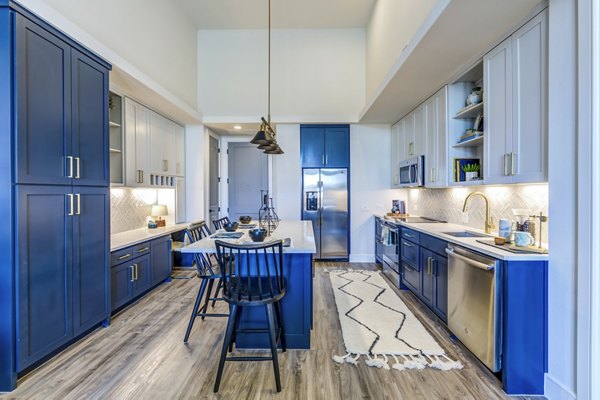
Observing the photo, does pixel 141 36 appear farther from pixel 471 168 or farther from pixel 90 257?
pixel 471 168

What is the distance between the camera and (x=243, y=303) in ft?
6.43

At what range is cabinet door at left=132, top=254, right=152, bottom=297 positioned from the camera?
3.37m

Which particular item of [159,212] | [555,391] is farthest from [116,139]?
[555,391]

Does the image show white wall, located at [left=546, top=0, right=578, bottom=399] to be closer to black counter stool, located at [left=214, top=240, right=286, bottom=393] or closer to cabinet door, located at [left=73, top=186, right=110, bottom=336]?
black counter stool, located at [left=214, top=240, right=286, bottom=393]

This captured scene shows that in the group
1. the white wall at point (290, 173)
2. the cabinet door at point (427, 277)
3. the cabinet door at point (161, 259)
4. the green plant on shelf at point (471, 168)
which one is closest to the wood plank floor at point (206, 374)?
the cabinet door at point (427, 277)

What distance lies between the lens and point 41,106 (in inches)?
82.9

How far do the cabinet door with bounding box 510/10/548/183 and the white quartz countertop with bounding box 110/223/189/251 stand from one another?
147 inches

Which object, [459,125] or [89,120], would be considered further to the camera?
[459,125]

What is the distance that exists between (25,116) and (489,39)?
3.52m

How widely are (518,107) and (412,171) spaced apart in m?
2.07

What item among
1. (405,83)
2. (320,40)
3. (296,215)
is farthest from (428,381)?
(320,40)

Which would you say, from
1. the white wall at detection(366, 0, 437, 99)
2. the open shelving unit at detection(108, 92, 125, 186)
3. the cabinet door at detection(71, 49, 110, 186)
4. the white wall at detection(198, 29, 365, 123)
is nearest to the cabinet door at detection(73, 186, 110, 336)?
the cabinet door at detection(71, 49, 110, 186)

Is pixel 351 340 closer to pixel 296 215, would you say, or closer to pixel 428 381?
pixel 428 381

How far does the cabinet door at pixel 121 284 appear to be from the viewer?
9.82 feet
